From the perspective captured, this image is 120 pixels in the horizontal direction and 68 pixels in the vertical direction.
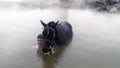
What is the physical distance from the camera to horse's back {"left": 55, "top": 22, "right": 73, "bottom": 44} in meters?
11.6

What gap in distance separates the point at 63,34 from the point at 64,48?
24.7 inches

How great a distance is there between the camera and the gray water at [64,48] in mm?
10117

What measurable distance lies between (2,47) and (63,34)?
2588mm

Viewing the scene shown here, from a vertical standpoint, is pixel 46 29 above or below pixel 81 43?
above

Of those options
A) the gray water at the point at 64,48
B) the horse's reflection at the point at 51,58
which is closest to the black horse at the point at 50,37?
the horse's reflection at the point at 51,58

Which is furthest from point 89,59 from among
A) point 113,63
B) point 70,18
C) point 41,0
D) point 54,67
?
point 41,0

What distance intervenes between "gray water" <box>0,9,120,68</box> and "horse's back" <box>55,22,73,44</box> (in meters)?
0.30

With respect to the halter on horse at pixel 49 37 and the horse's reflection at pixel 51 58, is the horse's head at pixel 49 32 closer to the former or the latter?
the halter on horse at pixel 49 37

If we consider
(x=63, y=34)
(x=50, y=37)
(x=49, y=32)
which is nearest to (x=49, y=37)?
(x=50, y=37)

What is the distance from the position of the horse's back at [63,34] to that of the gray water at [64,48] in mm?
303

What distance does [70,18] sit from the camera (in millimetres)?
18281

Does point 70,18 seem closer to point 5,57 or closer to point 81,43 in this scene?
point 81,43

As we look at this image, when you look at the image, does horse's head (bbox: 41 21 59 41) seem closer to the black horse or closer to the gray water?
the black horse

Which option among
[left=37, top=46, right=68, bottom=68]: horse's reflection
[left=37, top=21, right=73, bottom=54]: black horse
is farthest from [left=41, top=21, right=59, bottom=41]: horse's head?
[left=37, top=46, right=68, bottom=68]: horse's reflection
